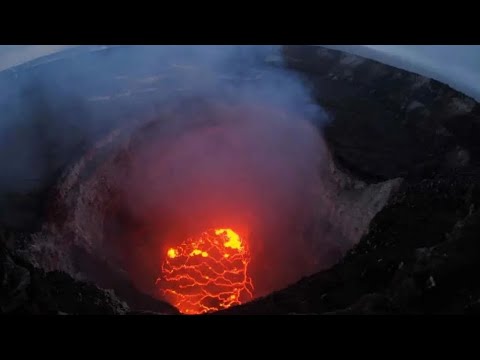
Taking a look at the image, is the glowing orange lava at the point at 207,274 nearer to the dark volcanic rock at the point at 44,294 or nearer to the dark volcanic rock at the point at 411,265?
the dark volcanic rock at the point at 44,294

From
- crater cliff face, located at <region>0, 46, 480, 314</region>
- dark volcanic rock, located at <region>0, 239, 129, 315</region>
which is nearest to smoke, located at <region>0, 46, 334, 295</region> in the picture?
crater cliff face, located at <region>0, 46, 480, 314</region>

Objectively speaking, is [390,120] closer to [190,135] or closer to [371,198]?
[371,198]

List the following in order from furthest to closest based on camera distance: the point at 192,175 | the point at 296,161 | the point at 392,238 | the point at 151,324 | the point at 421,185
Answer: the point at 192,175 → the point at 296,161 → the point at 421,185 → the point at 392,238 → the point at 151,324

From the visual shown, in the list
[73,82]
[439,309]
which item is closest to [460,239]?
[439,309]

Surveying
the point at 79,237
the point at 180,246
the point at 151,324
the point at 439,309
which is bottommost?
the point at 180,246

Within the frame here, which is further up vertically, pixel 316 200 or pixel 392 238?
pixel 392 238

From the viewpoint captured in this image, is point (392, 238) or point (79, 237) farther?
point (79, 237)

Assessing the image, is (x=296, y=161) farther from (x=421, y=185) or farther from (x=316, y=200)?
(x=421, y=185)
